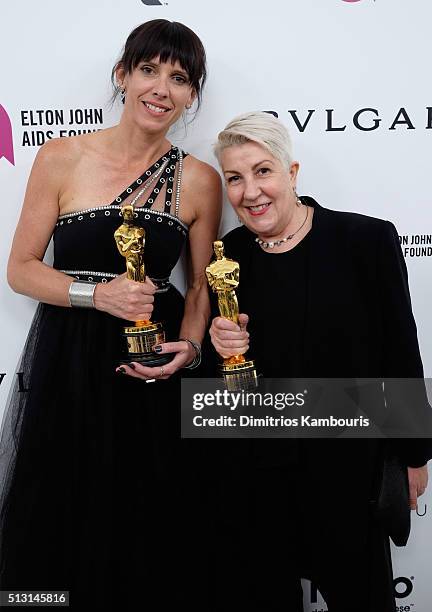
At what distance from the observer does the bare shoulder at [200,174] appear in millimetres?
1446

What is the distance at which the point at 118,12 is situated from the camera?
4.90ft

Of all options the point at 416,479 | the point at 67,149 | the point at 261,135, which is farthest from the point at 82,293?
the point at 416,479

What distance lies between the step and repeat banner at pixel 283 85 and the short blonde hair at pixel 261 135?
336mm

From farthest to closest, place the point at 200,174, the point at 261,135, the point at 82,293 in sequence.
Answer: the point at 200,174 → the point at 82,293 → the point at 261,135

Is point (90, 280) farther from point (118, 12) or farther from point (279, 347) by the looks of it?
point (118, 12)

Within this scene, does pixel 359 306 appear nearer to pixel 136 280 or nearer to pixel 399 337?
pixel 399 337

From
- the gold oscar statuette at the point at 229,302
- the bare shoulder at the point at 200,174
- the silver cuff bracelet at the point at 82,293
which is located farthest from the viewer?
the bare shoulder at the point at 200,174

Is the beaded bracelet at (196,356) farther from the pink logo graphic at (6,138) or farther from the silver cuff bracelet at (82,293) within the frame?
the pink logo graphic at (6,138)

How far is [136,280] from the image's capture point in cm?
125

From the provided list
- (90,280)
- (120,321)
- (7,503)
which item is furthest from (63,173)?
(7,503)

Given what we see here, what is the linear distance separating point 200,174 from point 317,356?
0.51m

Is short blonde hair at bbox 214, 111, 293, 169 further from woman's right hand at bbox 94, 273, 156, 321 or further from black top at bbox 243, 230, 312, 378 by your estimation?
woman's right hand at bbox 94, 273, 156, 321

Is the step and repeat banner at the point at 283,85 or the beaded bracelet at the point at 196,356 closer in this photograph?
the beaded bracelet at the point at 196,356

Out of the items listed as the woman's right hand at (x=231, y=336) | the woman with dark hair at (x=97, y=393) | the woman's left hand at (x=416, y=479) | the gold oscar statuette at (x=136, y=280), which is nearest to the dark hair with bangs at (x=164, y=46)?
the woman with dark hair at (x=97, y=393)
